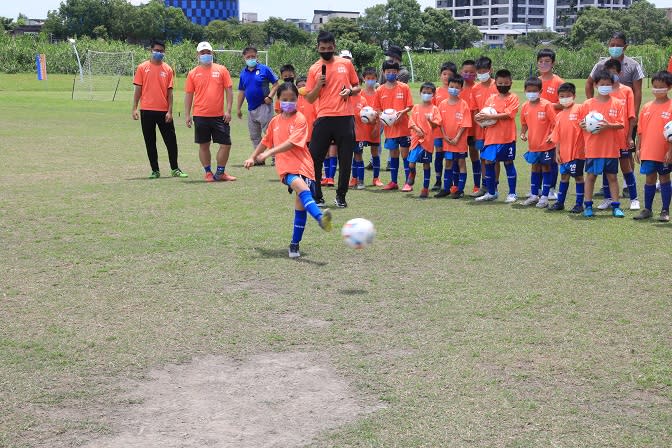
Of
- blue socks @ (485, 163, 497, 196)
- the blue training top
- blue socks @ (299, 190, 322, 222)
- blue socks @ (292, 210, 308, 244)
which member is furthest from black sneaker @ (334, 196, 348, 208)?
the blue training top

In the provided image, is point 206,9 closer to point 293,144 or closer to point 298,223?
point 293,144

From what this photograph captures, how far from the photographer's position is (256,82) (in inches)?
629

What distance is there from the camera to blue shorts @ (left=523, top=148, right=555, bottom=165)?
11.6 meters

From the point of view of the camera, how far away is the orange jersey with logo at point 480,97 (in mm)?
12523

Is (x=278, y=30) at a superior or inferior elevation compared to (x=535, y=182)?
superior

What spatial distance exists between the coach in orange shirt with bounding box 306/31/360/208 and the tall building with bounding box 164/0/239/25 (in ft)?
602

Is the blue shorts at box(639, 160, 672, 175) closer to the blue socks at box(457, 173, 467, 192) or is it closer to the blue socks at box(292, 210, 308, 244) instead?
the blue socks at box(457, 173, 467, 192)

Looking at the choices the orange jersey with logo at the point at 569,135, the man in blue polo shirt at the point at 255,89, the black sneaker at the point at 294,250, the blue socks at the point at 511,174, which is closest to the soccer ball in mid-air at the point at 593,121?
the orange jersey with logo at the point at 569,135

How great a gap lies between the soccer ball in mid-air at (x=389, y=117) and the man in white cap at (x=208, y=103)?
2620mm

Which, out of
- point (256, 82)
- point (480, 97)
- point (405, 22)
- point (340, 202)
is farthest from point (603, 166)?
point (405, 22)

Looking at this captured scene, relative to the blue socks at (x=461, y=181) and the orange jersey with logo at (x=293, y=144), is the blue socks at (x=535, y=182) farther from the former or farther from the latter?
the orange jersey with logo at (x=293, y=144)

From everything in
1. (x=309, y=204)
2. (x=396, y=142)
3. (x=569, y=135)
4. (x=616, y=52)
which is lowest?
(x=309, y=204)

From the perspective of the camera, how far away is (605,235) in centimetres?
967

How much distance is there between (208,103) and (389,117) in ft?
10.1
